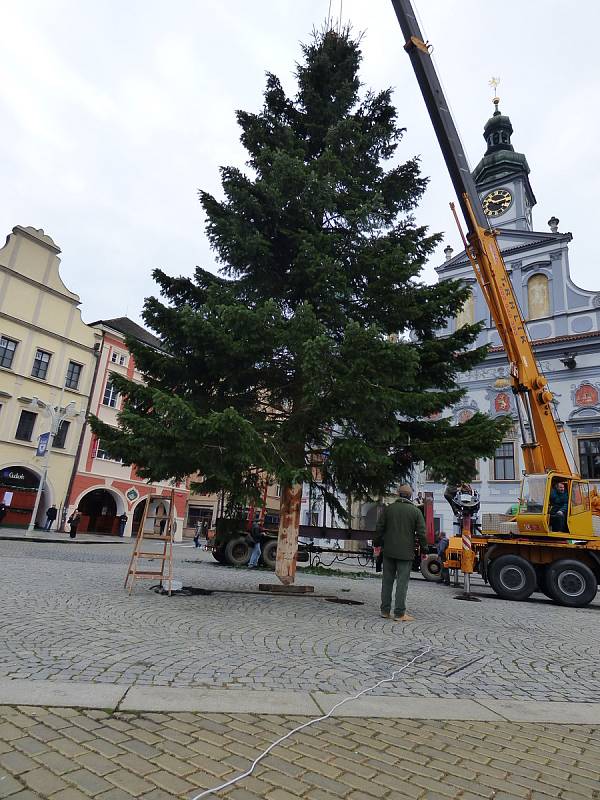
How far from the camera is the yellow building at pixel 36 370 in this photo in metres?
28.7

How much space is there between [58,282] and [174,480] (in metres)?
28.6

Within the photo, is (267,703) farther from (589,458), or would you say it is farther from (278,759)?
(589,458)

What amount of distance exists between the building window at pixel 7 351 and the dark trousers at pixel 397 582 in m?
28.3

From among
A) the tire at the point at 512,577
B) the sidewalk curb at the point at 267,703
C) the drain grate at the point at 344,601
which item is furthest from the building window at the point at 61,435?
the sidewalk curb at the point at 267,703

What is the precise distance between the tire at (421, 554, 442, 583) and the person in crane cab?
5.13 m

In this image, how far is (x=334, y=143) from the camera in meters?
9.97

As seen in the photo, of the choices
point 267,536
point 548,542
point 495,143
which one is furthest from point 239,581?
point 495,143

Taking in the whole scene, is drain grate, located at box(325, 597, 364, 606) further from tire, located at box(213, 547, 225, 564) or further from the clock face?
the clock face

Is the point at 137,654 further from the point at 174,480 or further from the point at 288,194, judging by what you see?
the point at 288,194

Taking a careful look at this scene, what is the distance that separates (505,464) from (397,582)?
71.5 ft

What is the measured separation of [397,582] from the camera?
23.9 feet

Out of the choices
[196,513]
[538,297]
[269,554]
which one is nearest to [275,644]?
[269,554]

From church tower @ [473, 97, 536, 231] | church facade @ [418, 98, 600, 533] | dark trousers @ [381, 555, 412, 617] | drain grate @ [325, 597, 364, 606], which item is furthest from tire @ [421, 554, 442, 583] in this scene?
A: church tower @ [473, 97, 536, 231]

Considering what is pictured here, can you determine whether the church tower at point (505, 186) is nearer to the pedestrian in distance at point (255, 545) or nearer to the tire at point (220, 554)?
the pedestrian in distance at point (255, 545)
